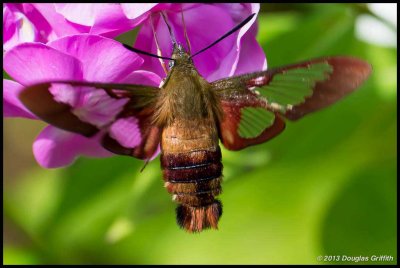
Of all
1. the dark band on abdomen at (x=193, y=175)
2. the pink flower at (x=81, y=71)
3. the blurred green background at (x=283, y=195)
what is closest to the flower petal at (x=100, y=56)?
the pink flower at (x=81, y=71)

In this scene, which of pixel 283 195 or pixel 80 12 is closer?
pixel 80 12

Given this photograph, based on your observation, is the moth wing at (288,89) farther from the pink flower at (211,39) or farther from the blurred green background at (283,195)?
the blurred green background at (283,195)

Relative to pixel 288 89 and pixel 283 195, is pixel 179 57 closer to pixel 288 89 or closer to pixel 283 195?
pixel 288 89

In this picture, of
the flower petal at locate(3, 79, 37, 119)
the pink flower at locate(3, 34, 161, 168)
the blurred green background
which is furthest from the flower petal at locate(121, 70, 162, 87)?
the blurred green background

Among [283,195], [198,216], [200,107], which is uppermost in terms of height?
[200,107]

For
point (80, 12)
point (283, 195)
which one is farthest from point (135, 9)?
point (283, 195)

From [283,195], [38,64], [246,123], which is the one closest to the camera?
[38,64]

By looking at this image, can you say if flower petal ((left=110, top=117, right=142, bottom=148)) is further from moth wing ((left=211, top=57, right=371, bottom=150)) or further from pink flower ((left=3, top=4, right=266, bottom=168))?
moth wing ((left=211, top=57, right=371, bottom=150))

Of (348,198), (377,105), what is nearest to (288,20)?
(377,105)
